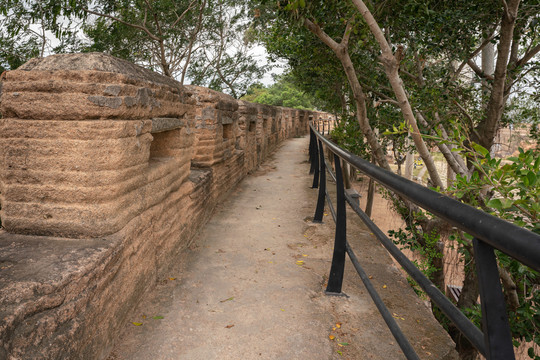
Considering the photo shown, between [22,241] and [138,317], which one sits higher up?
[22,241]

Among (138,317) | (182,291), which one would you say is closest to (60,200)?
(138,317)

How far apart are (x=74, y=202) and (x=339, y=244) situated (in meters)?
1.49

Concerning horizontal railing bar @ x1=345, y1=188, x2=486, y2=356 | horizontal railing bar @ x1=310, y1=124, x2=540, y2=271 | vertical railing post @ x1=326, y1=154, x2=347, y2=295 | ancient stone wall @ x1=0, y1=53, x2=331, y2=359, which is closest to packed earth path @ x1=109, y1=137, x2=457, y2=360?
vertical railing post @ x1=326, y1=154, x2=347, y2=295

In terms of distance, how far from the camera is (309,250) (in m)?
3.06

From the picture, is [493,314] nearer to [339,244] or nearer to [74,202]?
[339,244]

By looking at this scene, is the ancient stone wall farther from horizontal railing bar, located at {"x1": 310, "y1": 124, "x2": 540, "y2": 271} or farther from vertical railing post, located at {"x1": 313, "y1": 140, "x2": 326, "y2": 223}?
vertical railing post, located at {"x1": 313, "y1": 140, "x2": 326, "y2": 223}

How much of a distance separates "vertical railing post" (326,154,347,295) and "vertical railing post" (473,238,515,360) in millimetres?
1356

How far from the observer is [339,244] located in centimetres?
210

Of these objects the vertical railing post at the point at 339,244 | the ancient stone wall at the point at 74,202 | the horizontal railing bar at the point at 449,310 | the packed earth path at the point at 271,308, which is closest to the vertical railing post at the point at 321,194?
the packed earth path at the point at 271,308

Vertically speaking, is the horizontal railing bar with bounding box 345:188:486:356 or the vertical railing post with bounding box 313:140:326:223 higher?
the horizontal railing bar with bounding box 345:188:486:356

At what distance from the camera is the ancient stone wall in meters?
1.33

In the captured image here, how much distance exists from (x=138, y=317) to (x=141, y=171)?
0.85 metres

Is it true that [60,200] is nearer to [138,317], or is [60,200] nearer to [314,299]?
[138,317]

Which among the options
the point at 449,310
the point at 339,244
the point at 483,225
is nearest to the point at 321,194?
the point at 339,244
